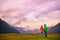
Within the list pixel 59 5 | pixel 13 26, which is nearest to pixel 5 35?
pixel 13 26

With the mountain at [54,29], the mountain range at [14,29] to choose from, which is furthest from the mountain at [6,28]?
the mountain at [54,29]

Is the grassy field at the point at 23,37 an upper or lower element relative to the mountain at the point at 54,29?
lower

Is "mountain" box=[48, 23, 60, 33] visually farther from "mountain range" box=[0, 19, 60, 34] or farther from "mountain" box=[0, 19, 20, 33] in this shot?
"mountain" box=[0, 19, 20, 33]

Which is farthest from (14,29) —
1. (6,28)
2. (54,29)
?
(54,29)

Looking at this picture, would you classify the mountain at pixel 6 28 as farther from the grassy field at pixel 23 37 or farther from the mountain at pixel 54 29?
the mountain at pixel 54 29

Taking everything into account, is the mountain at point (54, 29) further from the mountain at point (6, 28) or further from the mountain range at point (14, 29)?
the mountain at point (6, 28)

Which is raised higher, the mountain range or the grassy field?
the mountain range

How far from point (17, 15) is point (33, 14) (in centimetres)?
24

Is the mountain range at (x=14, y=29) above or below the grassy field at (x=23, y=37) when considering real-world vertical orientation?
above

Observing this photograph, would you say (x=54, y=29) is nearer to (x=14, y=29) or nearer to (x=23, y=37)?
(x=23, y=37)

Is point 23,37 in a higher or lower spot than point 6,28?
lower

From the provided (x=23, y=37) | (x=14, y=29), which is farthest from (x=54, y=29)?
(x=14, y=29)

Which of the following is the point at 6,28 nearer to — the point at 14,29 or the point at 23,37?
the point at 14,29

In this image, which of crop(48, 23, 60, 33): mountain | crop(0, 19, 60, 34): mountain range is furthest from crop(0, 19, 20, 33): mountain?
crop(48, 23, 60, 33): mountain
